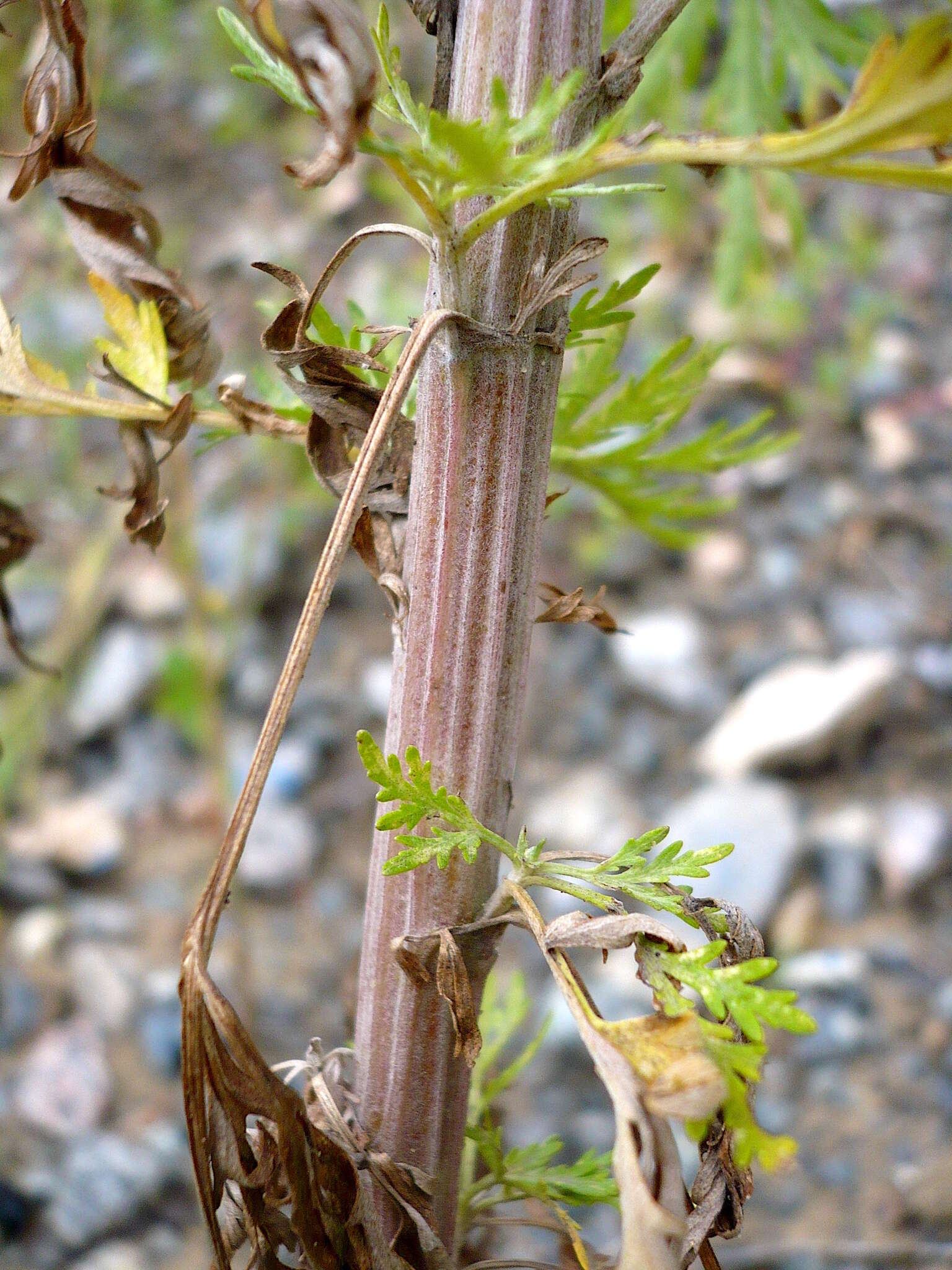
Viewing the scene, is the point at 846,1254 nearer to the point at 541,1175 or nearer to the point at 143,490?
the point at 541,1175

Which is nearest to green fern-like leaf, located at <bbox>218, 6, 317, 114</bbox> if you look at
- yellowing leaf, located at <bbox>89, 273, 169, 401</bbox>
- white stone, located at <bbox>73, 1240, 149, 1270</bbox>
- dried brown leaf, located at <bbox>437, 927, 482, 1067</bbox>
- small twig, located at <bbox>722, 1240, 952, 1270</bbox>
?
yellowing leaf, located at <bbox>89, 273, 169, 401</bbox>

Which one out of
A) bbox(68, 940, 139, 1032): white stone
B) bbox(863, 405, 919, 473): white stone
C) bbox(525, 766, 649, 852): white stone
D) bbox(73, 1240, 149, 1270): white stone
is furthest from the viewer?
bbox(863, 405, 919, 473): white stone

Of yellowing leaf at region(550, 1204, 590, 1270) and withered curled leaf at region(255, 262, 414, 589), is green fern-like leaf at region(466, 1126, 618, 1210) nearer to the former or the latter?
yellowing leaf at region(550, 1204, 590, 1270)

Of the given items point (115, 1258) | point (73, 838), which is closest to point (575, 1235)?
point (115, 1258)

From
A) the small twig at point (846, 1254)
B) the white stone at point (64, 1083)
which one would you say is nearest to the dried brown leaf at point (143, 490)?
the small twig at point (846, 1254)

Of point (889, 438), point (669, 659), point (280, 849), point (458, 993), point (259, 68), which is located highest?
point (889, 438)

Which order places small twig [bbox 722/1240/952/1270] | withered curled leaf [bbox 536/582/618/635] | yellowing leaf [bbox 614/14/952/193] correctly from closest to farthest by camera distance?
yellowing leaf [bbox 614/14/952/193]
withered curled leaf [bbox 536/582/618/635]
small twig [bbox 722/1240/952/1270]
